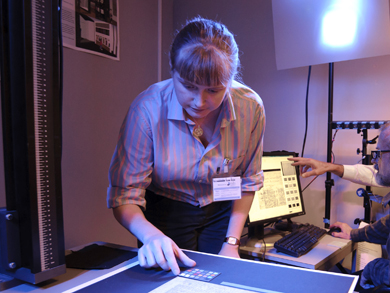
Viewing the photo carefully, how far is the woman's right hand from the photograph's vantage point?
78cm

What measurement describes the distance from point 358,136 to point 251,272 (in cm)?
171

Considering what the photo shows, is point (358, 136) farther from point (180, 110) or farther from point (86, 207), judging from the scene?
point (86, 207)

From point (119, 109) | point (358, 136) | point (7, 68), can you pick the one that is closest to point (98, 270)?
point (7, 68)

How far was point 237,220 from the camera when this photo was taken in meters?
1.24

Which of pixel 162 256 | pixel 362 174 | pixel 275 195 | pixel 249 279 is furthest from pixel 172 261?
pixel 362 174

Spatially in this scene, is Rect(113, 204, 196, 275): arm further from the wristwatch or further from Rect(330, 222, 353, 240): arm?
Rect(330, 222, 353, 240): arm

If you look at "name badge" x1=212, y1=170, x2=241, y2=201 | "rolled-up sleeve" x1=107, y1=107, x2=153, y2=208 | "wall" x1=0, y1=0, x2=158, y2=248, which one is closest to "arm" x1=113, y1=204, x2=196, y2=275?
"rolled-up sleeve" x1=107, y1=107, x2=153, y2=208

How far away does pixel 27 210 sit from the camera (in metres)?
0.73

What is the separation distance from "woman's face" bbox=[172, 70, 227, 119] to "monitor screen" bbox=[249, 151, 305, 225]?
0.87m

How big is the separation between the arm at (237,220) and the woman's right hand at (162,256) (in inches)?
15.0

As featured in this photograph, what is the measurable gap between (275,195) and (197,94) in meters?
1.06

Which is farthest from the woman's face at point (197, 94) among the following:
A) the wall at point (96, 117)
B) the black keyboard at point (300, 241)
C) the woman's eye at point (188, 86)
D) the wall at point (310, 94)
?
the wall at point (310, 94)

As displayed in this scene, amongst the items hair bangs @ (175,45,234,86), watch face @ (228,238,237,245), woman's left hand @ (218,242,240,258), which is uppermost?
hair bangs @ (175,45,234,86)

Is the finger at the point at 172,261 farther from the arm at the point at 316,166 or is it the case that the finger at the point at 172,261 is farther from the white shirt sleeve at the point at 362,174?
the white shirt sleeve at the point at 362,174
